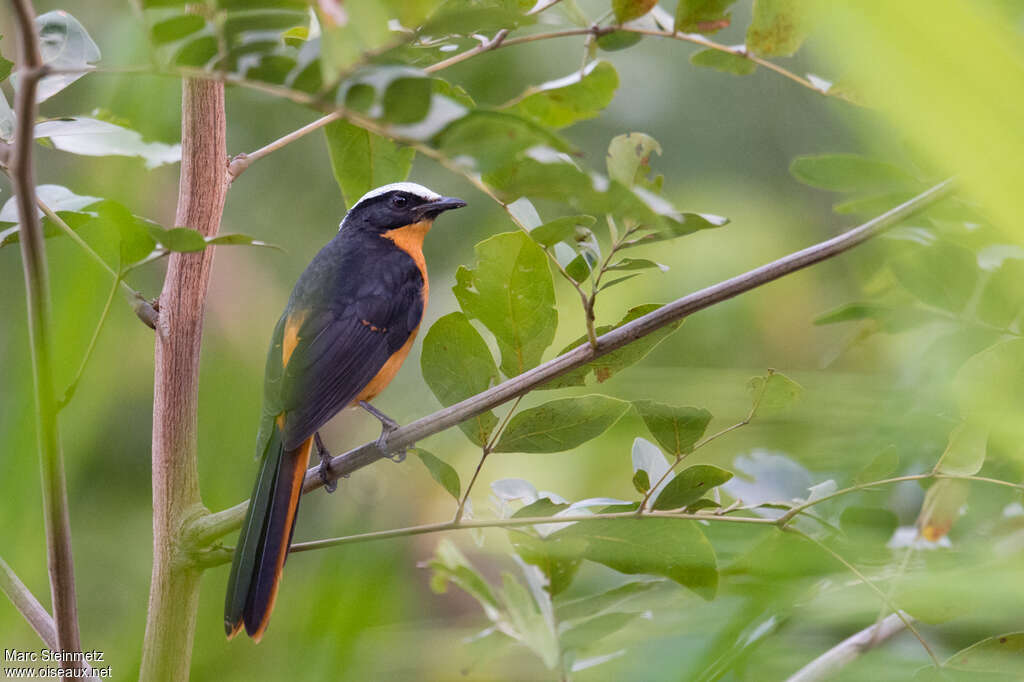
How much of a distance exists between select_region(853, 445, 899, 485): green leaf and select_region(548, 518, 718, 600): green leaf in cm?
14

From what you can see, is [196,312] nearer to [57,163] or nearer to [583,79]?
[583,79]

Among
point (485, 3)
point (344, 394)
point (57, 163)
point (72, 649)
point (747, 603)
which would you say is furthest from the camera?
point (57, 163)

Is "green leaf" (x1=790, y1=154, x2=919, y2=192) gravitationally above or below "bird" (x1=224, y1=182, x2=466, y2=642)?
above

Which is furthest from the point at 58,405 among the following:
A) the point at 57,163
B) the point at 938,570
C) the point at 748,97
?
the point at 748,97

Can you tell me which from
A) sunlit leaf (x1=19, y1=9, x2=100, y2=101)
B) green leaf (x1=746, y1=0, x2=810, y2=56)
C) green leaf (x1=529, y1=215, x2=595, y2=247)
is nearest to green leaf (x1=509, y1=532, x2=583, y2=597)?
green leaf (x1=529, y1=215, x2=595, y2=247)

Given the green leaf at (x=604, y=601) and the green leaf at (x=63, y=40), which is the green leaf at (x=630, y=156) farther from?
the green leaf at (x=63, y=40)

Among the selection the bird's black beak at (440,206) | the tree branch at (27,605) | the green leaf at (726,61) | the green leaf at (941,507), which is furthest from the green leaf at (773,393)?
the bird's black beak at (440,206)

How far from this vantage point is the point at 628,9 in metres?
0.77

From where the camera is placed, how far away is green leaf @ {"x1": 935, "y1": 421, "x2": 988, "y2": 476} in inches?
24.7

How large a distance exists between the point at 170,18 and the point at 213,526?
45 centimetres

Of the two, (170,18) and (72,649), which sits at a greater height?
(170,18)

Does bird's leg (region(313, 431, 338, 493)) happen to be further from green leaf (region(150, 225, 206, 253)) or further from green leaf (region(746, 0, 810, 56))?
green leaf (region(746, 0, 810, 56))

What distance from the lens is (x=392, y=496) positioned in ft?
3.38

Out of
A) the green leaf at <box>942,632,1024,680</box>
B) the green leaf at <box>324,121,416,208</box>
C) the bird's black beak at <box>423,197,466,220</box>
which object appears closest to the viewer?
the green leaf at <box>942,632,1024,680</box>
